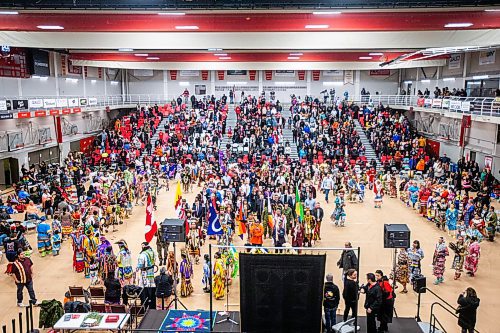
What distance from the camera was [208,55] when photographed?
31328mm

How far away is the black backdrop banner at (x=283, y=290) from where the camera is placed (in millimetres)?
7293

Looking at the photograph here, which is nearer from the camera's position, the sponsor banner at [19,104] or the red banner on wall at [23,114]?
the sponsor banner at [19,104]

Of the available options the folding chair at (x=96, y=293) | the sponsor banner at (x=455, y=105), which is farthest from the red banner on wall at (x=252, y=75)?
the folding chair at (x=96, y=293)

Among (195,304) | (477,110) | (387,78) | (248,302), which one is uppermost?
(387,78)

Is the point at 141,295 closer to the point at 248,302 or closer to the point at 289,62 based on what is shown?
the point at 248,302

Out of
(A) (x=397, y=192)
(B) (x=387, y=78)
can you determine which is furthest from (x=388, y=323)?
(B) (x=387, y=78)

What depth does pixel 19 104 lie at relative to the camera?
2272 centimetres

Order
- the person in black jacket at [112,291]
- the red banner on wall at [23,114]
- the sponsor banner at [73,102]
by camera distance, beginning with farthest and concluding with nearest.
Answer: the sponsor banner at [73,102], the red banner on wall at [23,114], the person in black jacket at [112,291]

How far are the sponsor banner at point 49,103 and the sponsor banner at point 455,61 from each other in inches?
1052

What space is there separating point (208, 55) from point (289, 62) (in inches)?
250

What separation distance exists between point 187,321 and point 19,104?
A: 18608mm

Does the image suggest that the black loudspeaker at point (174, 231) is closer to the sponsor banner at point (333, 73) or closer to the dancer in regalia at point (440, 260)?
→ the dancer in regalia at point (440, 260)

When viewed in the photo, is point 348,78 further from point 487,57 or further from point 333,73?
point 487,57

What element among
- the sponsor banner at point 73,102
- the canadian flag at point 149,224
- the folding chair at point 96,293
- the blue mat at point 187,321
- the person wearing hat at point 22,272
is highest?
the sponsor banner at point 73,102
